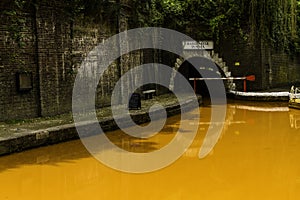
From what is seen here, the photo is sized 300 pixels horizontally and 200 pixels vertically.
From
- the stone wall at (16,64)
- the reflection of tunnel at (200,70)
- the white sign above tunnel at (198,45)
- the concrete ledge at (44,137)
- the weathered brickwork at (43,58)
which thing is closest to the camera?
the concrete ledge at (44,137)

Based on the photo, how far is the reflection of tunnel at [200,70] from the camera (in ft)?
56.4

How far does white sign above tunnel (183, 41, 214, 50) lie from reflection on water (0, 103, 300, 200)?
7.75 metres

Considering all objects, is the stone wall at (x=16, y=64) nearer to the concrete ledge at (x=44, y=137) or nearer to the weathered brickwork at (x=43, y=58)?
the weathered brickwork at (x=43, y=58)

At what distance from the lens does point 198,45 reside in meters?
16.9

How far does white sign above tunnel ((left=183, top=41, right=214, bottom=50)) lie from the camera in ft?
54.9

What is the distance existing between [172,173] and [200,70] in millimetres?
11996

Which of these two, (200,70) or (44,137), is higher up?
(200,70)

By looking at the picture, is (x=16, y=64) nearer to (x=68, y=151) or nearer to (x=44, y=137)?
(x=44, y=137)

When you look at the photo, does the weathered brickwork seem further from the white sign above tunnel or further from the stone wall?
the white sign above tunnel

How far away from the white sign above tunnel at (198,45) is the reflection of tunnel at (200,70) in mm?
494

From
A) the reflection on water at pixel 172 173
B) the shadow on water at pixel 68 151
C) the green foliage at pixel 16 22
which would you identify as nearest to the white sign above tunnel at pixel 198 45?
the shadow on water at pixel 68 151

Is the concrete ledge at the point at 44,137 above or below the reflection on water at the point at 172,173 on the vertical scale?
above

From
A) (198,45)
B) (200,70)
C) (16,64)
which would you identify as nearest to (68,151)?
(16,64)

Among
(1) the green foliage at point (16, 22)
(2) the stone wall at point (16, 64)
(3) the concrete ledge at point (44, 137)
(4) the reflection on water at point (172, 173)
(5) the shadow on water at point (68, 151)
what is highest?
(1) the green foliage at point (16, 22)
